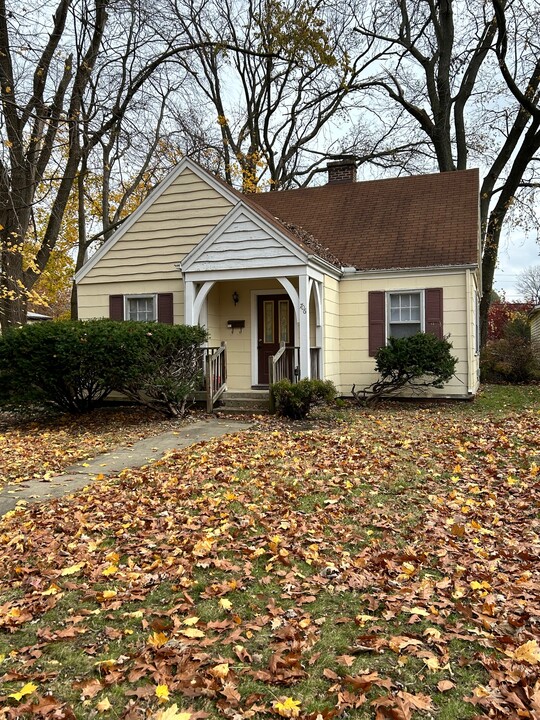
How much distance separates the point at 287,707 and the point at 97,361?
8.29 metres

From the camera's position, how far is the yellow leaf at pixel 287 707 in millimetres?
2598

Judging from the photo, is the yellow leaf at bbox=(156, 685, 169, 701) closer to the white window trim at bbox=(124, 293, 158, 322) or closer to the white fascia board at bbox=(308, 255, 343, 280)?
the white fascia board at bbox=(308, 255, 343, 280)

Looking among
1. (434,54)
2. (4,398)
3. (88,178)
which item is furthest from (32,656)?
(434,54)

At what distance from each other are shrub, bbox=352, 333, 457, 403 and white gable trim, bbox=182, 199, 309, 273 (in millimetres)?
2958

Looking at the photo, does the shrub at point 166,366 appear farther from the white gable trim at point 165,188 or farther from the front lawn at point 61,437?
the white gable trim at point 165,188

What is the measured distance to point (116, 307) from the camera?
13898mm

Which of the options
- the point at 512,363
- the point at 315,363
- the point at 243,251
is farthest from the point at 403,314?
the point at 512,363

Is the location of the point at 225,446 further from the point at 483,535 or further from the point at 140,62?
the point at 140,62

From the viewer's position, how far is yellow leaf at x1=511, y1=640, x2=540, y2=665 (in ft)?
9.65

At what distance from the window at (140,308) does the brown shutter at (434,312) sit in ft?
21.6

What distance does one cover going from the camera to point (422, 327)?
13.1 metres

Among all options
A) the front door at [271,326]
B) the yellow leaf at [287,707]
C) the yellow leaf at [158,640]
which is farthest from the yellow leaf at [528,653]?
the front door at [271,326]

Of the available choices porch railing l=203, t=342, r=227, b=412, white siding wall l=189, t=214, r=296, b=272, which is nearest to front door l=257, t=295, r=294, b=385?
porch railing l=203, t=342, r=227, b=412

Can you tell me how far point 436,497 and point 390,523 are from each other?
0.91 metres
